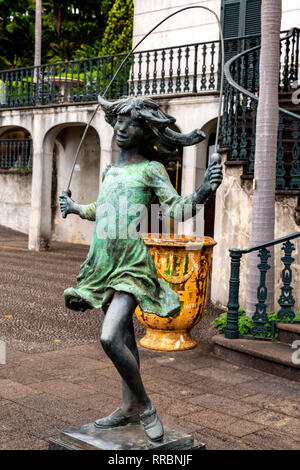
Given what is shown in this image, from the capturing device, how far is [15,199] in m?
19.6

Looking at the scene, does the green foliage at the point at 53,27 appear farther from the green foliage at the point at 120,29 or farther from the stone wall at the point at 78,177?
the stone wall at the point at 78,177

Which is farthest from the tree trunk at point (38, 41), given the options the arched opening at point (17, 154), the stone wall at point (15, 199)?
the stone wall at point (15, 199)

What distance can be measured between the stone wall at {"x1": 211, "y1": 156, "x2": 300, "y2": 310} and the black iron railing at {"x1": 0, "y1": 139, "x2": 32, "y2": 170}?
11.8 metres

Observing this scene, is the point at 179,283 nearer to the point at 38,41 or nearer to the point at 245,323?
the point at 245,323

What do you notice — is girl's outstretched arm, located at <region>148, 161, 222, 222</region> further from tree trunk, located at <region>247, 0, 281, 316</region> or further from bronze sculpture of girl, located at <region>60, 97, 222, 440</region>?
tree trunk, located at <region>247, 0, 281, 316</region>

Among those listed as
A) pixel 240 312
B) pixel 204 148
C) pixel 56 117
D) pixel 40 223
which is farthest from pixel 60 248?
pixel 240 312

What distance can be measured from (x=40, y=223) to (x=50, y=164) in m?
1.56

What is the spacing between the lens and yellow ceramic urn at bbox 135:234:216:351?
6.53 meters

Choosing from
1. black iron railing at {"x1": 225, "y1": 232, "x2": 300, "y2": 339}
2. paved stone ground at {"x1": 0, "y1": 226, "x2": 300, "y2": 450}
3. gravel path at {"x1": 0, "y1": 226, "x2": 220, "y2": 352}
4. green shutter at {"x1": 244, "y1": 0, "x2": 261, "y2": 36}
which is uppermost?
green shutter at {"x1": 244, "y1": 0, "x2": 261, "y2": 36}

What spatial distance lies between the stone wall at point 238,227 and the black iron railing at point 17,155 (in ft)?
38.8

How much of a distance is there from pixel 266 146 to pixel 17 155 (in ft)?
47.2

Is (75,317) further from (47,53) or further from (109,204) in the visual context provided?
(47,53)

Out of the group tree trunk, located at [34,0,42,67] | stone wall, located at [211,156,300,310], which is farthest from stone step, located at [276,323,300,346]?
tree trunk, located at [34,0,42,67]

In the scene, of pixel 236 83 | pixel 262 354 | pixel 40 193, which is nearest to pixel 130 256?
pixel 262 354
